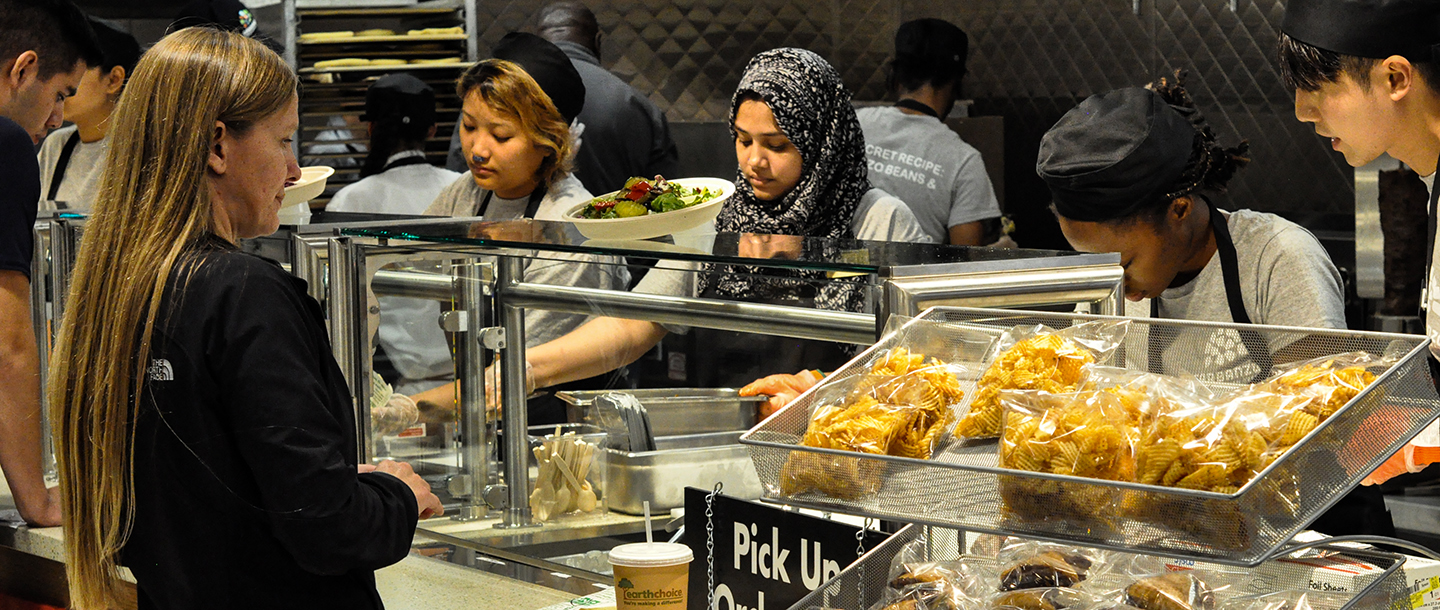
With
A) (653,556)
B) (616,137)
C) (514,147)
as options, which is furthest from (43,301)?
(653,556)

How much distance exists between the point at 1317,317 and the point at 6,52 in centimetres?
258

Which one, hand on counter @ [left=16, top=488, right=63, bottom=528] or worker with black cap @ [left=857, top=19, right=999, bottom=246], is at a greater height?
worker with black cap @ [left=857, top=19, right=999, bottom=246]

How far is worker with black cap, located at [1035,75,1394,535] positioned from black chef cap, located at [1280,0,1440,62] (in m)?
0.68

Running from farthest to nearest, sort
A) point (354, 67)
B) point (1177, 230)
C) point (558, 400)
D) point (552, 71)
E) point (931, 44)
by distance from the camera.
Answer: point (354, 67) < point (931, 44) < point (552, 71) < point (1177, 230) < point (558, 400)

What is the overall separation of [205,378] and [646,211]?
813 millimetres

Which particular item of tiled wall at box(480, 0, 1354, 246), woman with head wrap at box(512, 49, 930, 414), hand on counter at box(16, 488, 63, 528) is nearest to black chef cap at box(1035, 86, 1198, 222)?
woman with head wrap at box(512, 49, 930, 414)

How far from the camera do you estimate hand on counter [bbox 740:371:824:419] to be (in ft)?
5.67

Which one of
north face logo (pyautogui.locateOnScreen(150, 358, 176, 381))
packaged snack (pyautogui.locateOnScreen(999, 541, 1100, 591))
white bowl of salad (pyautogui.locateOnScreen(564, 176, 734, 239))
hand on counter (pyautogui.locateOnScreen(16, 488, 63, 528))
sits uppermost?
white bowl of salad (pyautogui.locateOnScreen(564, 176, 734, 239))

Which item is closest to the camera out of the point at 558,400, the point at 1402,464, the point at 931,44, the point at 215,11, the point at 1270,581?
the point at 1270,581

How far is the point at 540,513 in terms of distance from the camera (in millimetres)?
2031

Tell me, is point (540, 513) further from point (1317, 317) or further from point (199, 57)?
point (1317, 317)

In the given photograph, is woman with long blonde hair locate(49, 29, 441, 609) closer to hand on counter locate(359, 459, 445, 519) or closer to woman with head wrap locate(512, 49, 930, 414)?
hand on counter locate(359, 459, 445, 519)

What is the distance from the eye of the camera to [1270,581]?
117cm

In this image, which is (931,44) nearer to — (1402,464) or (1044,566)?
(1402,464)
